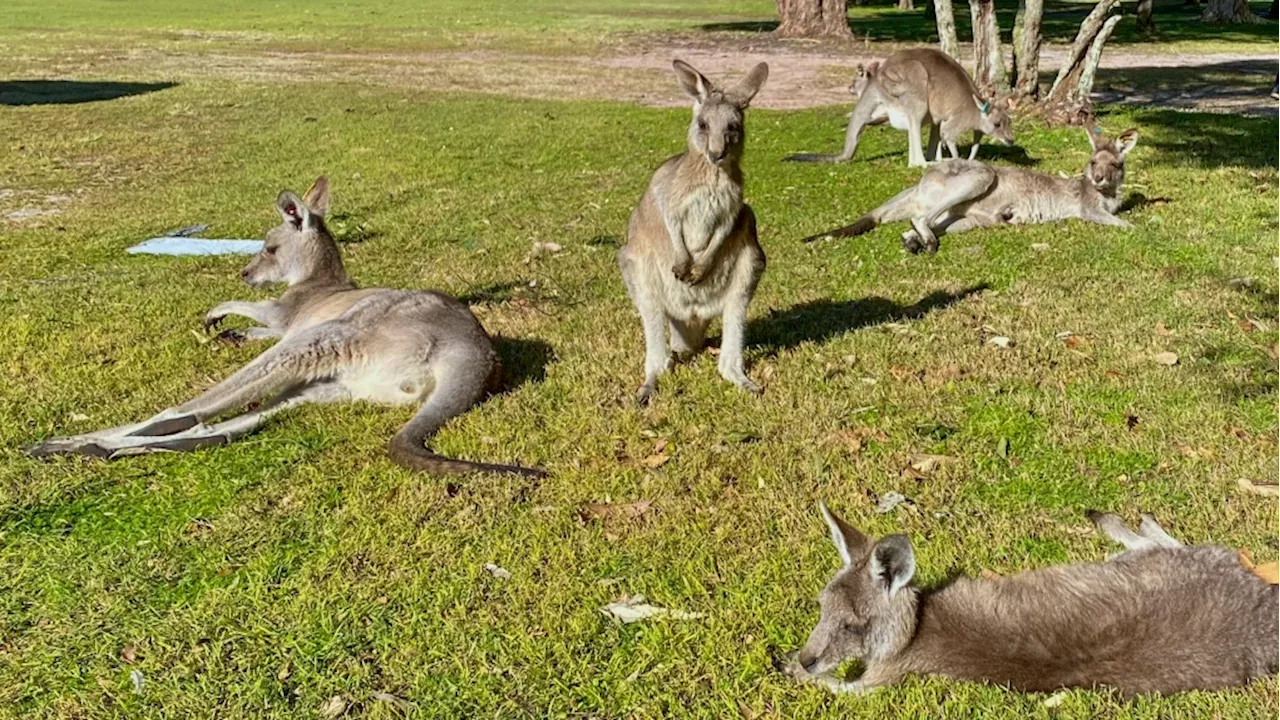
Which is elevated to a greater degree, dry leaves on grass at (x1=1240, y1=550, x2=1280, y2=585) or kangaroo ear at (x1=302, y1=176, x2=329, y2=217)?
kangaroo ear at (x1=302, y1=176, x2=329, y2=217)

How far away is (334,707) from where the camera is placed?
2826 mm

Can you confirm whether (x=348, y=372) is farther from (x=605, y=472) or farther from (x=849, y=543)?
(x=849, y=543)

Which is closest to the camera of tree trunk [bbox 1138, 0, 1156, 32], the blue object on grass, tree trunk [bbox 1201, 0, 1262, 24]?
the blue object on grass

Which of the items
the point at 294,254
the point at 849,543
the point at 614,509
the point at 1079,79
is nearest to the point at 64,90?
the point at 294,254

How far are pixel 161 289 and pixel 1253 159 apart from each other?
10.3m

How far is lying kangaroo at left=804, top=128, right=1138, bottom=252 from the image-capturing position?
27.2 ft

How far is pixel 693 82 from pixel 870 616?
3.00 metres

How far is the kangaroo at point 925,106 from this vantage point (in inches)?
418

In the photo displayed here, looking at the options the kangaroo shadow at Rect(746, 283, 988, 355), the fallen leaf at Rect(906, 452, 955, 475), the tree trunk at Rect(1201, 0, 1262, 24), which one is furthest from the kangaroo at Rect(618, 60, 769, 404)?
the tree trunk at Rect(1201, 0, 1262, 24)

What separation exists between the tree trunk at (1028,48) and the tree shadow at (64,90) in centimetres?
1440

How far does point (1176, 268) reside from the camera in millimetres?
6840

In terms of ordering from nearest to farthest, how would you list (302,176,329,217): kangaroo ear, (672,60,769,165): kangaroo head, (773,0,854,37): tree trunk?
(672,60,769,165): kangaroo head → (302,176,329,217): kangaroo ear → (773,0,854,37): tree trunk

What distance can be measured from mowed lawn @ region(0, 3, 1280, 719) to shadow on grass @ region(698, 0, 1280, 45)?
20.2 meters

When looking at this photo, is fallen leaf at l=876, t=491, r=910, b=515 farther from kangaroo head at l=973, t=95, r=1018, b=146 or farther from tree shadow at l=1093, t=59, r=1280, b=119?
tree shadow at l=1093, t=59, r=1280, b=119
